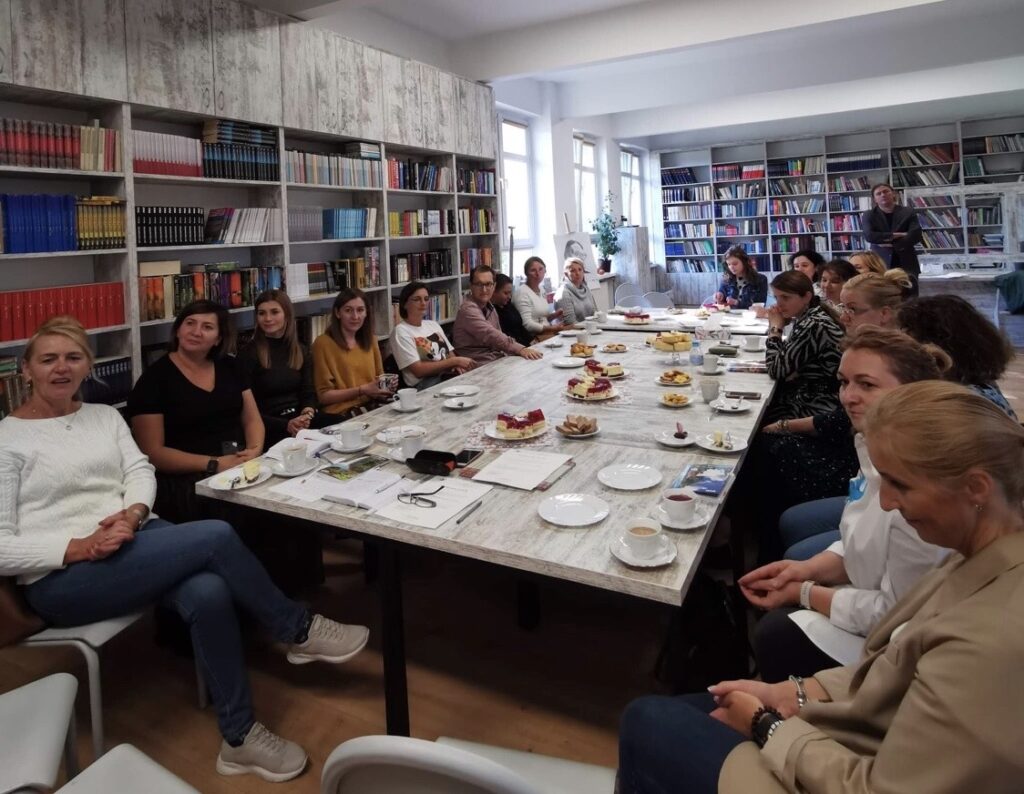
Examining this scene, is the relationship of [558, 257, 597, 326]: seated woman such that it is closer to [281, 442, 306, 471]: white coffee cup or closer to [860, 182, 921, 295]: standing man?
[860, 182, 921, 295]: standing man

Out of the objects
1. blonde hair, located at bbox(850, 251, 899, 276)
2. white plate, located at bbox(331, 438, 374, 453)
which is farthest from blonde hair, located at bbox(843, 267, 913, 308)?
white plate, located at bbox(331, 438, 374, 453)

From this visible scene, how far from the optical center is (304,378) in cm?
328

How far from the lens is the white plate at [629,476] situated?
1.79 metres

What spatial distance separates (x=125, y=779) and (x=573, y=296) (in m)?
5.06

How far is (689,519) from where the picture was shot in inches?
61.0

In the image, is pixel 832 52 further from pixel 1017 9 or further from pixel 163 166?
pixel 163 166

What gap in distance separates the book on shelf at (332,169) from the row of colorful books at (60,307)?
1368mm

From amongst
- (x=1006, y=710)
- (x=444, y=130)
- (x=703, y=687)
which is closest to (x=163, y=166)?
(x=444, y=130)

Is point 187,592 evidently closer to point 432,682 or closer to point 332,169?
point 432,682

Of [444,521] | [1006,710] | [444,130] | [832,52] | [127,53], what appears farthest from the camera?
[832,52]

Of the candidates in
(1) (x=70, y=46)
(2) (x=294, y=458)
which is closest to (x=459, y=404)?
(2) (x=294, y=458)

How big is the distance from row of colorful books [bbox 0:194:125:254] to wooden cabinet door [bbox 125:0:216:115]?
1.86 feet

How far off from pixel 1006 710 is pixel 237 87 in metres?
4.21

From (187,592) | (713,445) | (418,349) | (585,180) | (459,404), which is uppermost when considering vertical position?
(585,180)
